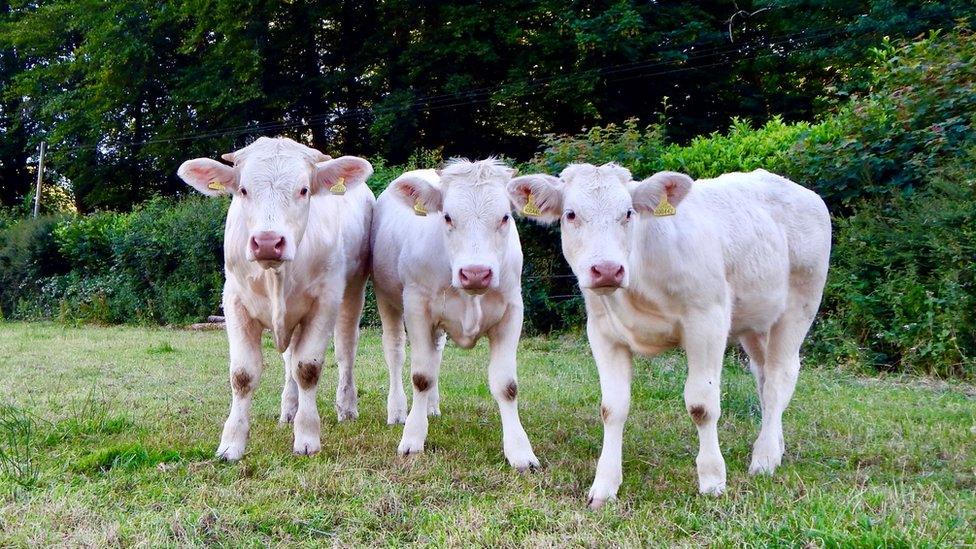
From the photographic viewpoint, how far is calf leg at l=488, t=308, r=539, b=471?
14.7 ft

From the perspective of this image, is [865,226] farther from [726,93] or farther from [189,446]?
[726,93]

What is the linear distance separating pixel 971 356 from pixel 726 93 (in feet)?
48.0

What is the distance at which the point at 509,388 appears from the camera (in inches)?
189

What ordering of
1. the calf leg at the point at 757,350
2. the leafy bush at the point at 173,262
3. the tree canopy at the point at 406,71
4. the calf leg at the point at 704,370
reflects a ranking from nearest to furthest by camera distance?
the calf leg at the point at 704,370, the calf leg at the point at 757,350, the leafy bush at the point at 173,262, the tree canopy at the point at 406,71

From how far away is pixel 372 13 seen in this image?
24.2 m

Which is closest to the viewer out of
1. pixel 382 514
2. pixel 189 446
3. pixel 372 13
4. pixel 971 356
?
pixel 382 514

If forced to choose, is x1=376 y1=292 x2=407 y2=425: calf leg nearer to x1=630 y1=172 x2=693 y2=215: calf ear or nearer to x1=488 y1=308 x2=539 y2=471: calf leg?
x1=488 y1=308 x2=539 y2=471: calf leg

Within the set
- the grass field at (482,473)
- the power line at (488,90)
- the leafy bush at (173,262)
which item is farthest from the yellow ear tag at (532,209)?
the power line at (488,90)

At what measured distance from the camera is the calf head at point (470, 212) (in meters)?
4.26

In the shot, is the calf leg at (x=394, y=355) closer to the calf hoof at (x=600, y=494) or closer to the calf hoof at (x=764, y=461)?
the calf hoof at (x=600, y=494)

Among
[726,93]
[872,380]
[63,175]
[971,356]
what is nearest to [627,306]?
[872,380]

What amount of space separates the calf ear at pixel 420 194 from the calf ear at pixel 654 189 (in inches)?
52.6

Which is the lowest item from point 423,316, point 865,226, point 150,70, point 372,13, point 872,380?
point 872,380

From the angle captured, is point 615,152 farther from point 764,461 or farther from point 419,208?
point 764,461
